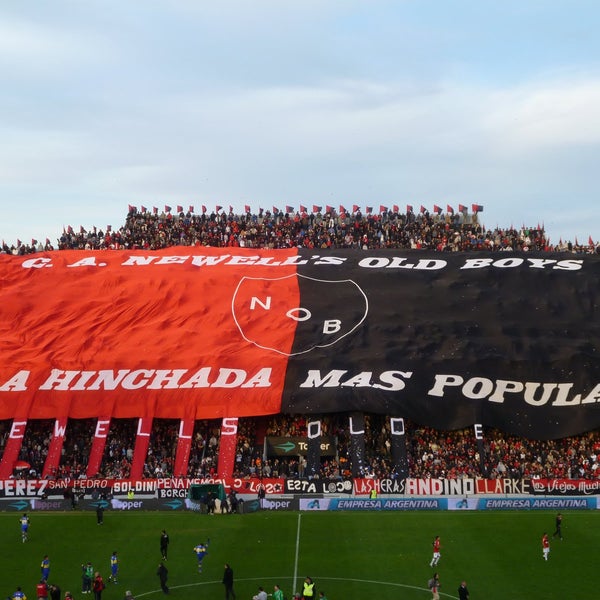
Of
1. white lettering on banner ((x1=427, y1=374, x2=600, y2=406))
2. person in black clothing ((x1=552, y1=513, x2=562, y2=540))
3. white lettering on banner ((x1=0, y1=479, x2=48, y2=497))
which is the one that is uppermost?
white lettering on banner ((x1=427, y1=374, x2=600, y2=406))

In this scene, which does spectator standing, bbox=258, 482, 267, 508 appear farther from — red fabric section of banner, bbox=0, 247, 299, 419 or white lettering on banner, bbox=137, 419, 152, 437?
white lettering on banner, bbox=137, 419, 152, 437

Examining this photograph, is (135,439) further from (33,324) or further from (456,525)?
(456,525)

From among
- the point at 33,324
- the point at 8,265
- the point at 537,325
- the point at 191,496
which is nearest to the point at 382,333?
the point at 537,325

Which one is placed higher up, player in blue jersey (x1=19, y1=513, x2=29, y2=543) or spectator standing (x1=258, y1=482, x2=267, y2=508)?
spectator standing (x1=258, y1=482, x2=267, y2=508)

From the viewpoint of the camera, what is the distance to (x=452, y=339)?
65812mm

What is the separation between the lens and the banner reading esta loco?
203 ft

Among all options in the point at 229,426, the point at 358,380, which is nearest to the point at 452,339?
the point at 358,380

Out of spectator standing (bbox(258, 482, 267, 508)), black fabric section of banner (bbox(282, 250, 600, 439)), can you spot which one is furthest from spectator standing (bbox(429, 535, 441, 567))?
black fabric section of banner (bbox(282, 250, 600, 439))

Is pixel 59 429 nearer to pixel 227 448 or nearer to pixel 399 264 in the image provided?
pixel 227 448

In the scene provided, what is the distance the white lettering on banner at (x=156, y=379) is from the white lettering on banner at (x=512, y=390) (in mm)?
11630

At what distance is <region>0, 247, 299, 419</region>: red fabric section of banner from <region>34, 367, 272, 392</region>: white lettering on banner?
0.22 feet

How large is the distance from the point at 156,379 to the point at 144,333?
17.3 feet

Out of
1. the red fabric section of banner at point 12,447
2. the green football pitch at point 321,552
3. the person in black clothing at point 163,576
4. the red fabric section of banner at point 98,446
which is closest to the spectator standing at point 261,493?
the green football pitch at point 321,552

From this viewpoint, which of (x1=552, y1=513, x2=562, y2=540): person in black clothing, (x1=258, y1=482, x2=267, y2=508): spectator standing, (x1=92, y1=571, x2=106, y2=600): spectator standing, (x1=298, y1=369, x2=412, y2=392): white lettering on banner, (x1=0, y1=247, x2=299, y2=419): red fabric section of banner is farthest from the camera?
(x1=0, y1=247, x2=299, y2=419): red fabric section of banner
